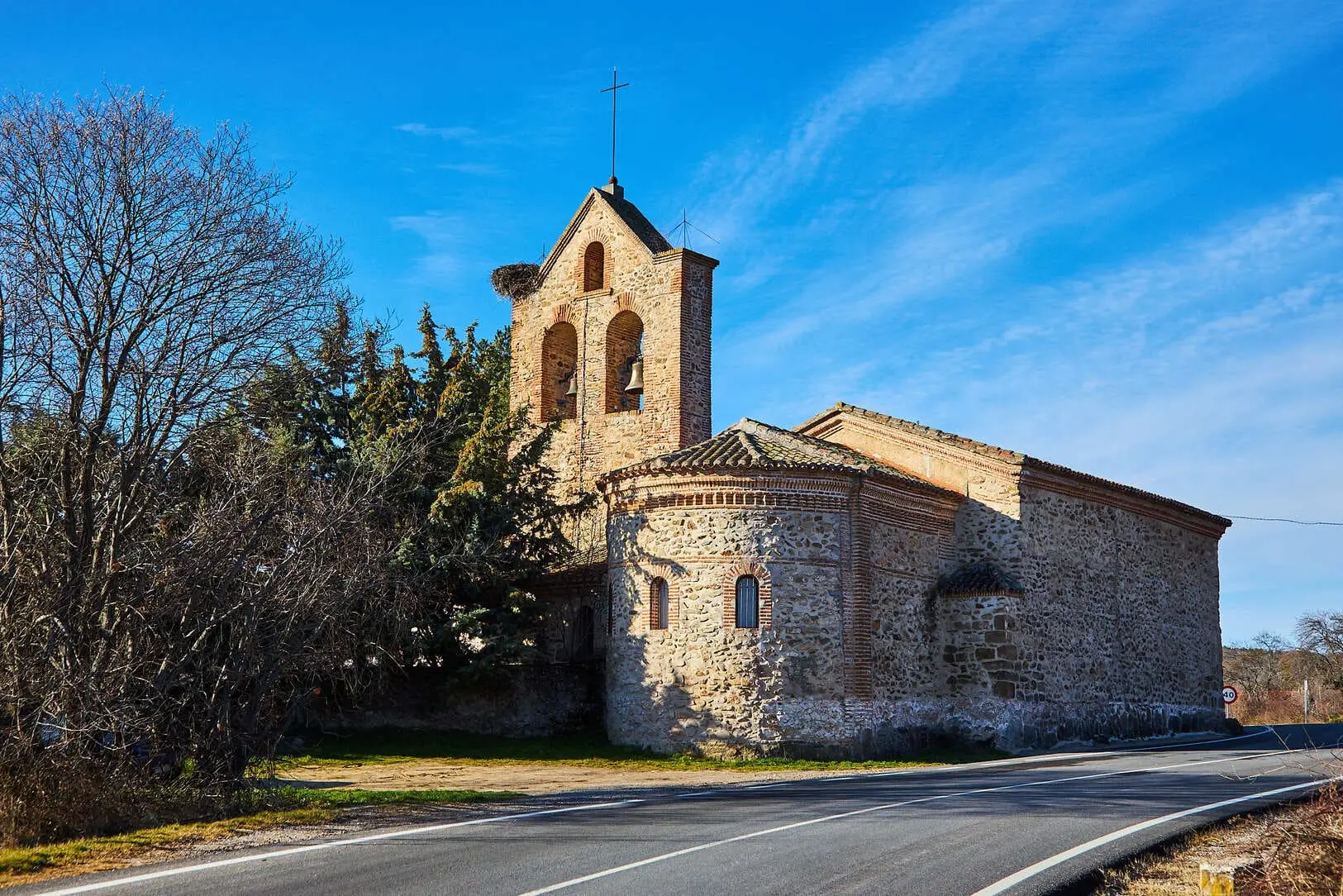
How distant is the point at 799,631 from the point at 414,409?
33.6ft

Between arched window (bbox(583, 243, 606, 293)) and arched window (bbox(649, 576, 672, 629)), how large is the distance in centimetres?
904

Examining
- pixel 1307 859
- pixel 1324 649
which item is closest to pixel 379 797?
pixel 1307 859

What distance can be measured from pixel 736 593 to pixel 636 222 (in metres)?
11.0

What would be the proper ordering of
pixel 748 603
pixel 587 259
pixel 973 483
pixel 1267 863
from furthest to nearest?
pixel 587 259, pixel 973 483, pixel 748 603, pixel 1267 863

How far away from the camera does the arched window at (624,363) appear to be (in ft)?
88.8

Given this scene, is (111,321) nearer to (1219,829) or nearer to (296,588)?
(296,588)

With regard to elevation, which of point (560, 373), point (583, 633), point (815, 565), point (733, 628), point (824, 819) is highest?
point (560, 373)

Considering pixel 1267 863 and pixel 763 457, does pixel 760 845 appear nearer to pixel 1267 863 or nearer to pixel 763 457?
pixel 1267 863

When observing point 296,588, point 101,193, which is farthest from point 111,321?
point 296,588

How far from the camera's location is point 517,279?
2906 cm

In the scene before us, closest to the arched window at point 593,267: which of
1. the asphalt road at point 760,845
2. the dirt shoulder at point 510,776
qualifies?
the dirt shoulder at point 510,776

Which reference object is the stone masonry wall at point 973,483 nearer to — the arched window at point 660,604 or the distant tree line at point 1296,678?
the arched window at point 660,604

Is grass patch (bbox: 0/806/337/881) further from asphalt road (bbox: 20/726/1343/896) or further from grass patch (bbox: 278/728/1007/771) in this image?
grass patch (bbox: 278/728/1007/771)

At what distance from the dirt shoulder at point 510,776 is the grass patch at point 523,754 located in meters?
0.46
